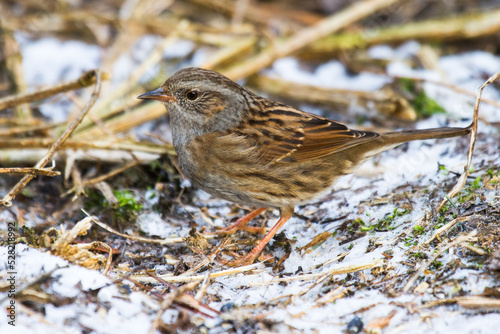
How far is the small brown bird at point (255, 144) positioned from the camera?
14.3 feet

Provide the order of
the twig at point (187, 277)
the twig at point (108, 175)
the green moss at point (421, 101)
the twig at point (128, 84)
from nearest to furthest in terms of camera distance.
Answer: the twig at point (187, 277) → the twig at point (108, 175) → the twig at point (128, 84) → the green moss at point (421, 101)

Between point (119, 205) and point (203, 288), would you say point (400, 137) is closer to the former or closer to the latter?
point (203, 288)

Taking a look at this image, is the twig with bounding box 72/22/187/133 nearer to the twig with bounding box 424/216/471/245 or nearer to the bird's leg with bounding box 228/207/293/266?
the bird's leg with bounding box 228/207/293/266

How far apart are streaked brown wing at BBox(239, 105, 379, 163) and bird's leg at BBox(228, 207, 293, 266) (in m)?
0.48

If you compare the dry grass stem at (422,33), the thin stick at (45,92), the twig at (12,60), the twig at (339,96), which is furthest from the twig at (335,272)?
the dry grass stem at (422,33)

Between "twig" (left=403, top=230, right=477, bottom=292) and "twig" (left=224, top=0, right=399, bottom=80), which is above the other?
"twig" (left=224, top=0, right=399, bottom=80)

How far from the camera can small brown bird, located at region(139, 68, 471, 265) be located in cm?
435

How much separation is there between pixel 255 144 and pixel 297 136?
39cm

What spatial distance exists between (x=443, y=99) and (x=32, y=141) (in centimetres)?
468

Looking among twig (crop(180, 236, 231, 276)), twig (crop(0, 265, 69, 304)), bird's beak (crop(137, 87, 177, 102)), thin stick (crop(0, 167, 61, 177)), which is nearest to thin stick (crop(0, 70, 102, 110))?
bird's beak (crop(137, 87, 177, 102))

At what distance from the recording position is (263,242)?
435cm

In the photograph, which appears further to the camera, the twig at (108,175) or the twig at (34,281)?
the twig at (108,175)

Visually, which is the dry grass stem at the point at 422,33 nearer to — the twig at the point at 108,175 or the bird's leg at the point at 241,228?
the twig at the point at 108,175

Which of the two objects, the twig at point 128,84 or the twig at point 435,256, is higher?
the twig at point 128,84
